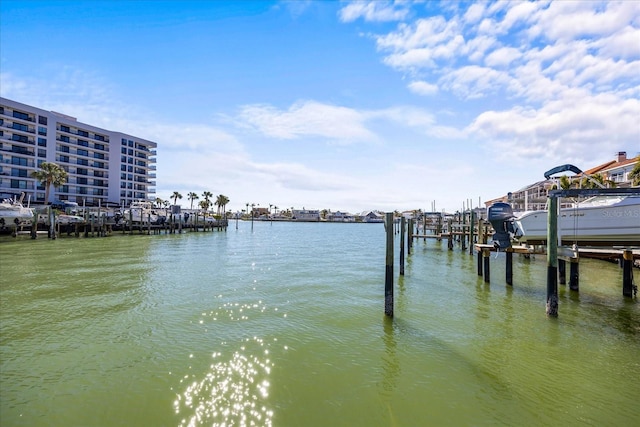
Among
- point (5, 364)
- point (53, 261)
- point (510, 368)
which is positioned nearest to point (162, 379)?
point (5, 364)

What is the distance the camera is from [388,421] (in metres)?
5.42

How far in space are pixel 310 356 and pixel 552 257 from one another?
799cm

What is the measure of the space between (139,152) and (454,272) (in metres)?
92.8

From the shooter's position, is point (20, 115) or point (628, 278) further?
point (20, 115)

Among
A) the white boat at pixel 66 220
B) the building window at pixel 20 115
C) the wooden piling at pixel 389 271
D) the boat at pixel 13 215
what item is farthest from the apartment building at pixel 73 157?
the wooden piling at pixel 389 271

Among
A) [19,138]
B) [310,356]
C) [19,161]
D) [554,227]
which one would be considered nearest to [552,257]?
[554,227]

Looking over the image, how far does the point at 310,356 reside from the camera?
766 cm

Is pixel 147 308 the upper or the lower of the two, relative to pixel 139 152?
lower

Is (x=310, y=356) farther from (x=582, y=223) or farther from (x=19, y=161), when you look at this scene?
(x=19, y=161)

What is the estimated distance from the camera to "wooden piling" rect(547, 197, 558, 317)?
10023mm

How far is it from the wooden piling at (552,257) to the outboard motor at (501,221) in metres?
4.86

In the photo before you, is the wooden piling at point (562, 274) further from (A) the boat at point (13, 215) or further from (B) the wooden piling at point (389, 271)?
(A) the boat at point (13, 215)

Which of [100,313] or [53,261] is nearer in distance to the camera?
[100,313]

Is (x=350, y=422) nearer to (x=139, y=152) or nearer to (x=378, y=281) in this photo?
(x=378, y=281)
